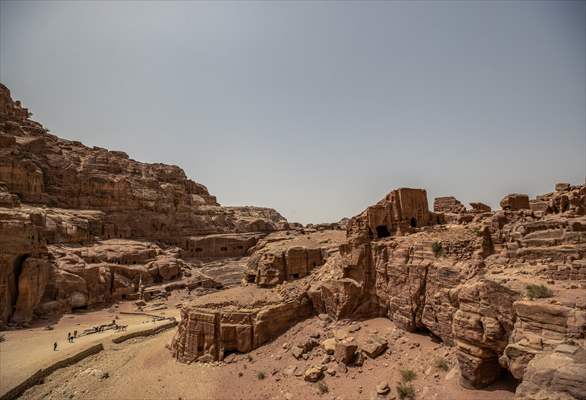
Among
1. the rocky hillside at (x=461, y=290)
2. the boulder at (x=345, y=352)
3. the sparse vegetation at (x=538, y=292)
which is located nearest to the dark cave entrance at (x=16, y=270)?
the rocky hillside at (x=461, y=290)

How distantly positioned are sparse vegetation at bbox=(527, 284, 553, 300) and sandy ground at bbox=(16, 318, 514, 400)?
3.26 meters

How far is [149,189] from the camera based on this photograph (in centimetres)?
7025

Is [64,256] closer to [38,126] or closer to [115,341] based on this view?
[115,341]

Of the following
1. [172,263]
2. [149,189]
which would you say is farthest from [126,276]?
[149,189]

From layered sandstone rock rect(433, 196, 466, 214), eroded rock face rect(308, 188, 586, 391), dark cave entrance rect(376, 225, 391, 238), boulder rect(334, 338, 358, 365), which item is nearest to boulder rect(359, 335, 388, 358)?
boulder rect(334, 338, 358, 365)

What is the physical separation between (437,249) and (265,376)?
33.9 ft

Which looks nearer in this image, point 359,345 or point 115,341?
point 359,345

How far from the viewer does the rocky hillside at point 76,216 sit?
105ft

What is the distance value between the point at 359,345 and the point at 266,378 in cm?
492

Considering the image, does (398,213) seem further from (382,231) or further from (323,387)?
(323,387)

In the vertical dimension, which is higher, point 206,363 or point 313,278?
Answer: point 313,278

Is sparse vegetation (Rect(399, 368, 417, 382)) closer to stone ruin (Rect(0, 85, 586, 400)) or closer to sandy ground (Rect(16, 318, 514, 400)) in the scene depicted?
sandy ground (Rect(16, 318, 514, 400))

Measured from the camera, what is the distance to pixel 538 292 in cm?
866

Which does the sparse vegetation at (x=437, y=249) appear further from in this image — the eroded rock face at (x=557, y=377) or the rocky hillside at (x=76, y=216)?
the rocky hillside at (x=76, y=216)
